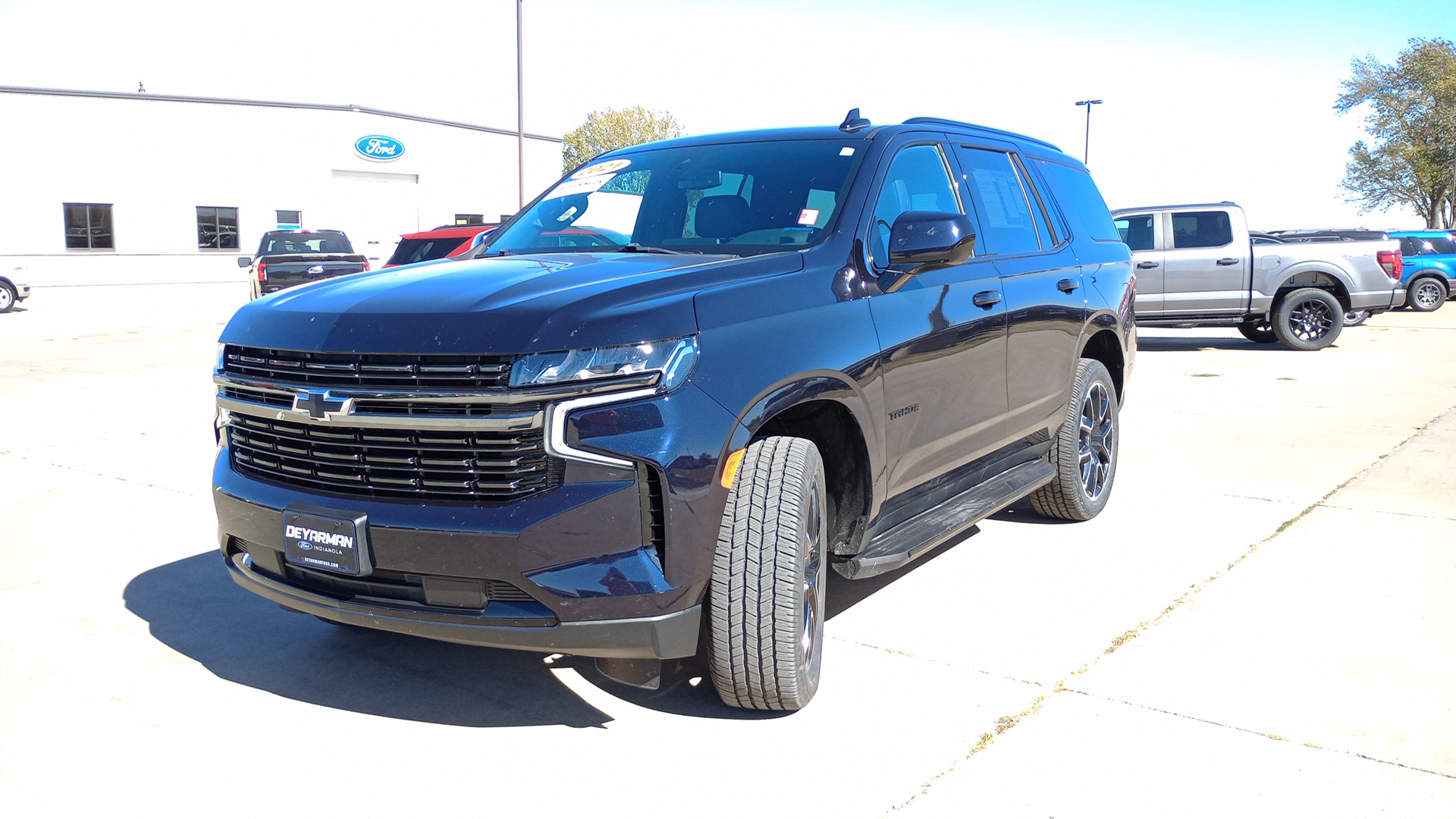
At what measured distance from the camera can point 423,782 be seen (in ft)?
10.6

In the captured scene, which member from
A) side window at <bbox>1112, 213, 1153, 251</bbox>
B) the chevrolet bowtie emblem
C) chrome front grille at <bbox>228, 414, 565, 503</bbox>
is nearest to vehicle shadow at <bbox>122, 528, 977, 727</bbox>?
chrome front grille at <bbox>228, 414, 565, 503</bbox>

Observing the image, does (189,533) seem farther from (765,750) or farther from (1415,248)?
(1415,248)

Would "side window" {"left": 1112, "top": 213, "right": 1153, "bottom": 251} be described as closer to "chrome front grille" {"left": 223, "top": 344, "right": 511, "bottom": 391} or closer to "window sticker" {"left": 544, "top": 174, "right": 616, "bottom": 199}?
"window sticker" {"left": 544, "top": 174, "right": 616, "bottom": 199}

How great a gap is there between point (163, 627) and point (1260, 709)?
398 centimetres

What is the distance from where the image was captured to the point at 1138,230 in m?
16.2

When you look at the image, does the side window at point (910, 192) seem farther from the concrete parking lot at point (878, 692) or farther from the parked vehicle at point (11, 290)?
the parked vehicle at point (11, 290)

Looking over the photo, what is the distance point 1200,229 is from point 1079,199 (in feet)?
35.6

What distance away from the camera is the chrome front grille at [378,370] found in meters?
3.05

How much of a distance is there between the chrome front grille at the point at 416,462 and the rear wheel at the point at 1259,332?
15.5 m

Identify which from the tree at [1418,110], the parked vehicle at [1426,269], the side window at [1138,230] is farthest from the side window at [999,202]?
the tree at [1418,110]

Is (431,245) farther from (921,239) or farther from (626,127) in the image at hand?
(626,127)

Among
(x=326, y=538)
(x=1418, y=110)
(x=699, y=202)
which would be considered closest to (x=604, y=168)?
(x=699, y=202)

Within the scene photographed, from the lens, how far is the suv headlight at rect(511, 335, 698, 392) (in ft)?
9.93

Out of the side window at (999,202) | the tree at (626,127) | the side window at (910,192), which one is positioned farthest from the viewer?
the tree at (626,127)
